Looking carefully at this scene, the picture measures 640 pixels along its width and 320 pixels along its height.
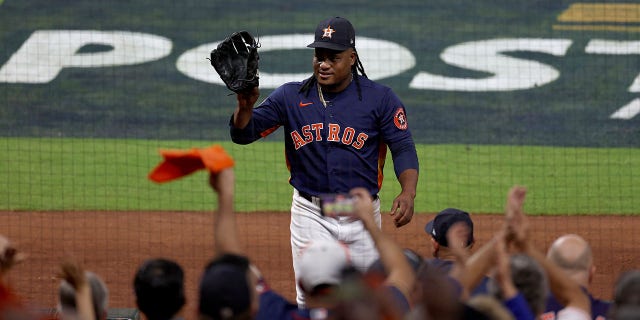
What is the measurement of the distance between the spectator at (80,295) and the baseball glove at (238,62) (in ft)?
6.71

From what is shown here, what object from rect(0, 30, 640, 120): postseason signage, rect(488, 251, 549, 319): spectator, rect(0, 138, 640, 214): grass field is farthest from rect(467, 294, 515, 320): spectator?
rect(0, 30, 640, 120): postseason signage

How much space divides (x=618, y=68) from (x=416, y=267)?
38.9ft

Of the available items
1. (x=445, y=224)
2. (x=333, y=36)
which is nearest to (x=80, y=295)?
(x=445, y=224)

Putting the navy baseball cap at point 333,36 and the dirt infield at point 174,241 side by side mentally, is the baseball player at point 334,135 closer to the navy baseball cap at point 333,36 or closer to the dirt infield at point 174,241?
the navy baseball cap at point 333,36

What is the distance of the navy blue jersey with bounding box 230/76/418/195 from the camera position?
6.32 meters

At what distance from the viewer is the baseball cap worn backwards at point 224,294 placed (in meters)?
3.34

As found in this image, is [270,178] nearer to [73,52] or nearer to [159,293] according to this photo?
[73,52]

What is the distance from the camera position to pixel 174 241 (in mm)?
10242

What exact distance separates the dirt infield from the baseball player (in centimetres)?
228

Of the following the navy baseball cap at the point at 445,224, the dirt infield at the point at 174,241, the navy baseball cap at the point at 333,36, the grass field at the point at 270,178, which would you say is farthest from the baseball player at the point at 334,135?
the grass field at the point at 270,178

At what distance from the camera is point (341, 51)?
6.37 m

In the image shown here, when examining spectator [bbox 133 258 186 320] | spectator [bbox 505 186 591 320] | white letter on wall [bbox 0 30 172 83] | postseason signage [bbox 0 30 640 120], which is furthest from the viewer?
white letter on wall [bbox 0 30 172 83]

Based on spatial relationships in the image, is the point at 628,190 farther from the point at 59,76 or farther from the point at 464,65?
the point at 59,76

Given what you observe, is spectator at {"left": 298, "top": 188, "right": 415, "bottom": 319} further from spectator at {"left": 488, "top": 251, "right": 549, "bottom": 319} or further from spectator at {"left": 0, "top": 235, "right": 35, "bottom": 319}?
spectator at {"left": 0, "top": 235, "right": 35, "bottom": 319}
